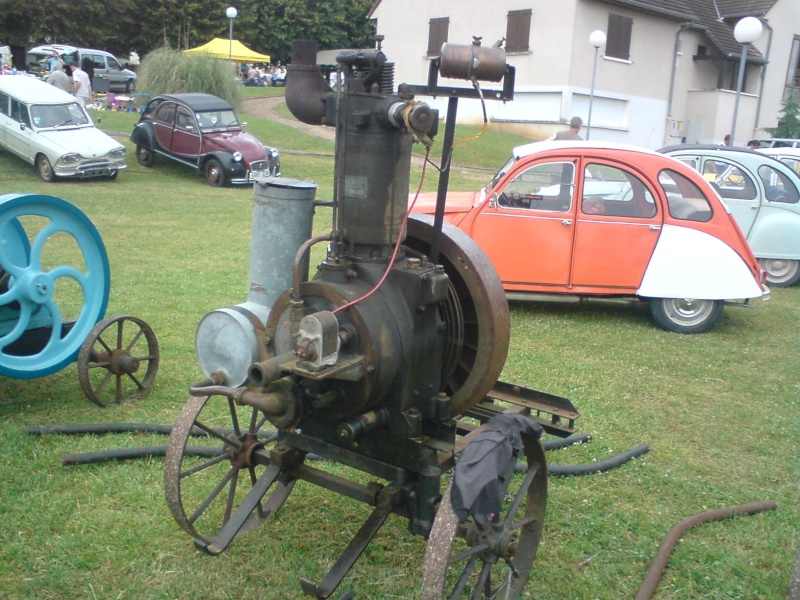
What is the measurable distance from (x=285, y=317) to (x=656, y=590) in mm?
2012

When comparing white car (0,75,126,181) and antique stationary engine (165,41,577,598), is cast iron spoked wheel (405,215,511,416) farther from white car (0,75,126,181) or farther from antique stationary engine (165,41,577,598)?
white car (0,75,126,181)

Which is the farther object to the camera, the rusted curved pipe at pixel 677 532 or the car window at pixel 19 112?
the car window at pixel 19 112

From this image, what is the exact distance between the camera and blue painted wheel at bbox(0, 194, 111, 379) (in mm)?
4410

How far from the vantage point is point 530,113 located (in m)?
28.3

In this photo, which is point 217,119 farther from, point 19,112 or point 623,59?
point 623,59

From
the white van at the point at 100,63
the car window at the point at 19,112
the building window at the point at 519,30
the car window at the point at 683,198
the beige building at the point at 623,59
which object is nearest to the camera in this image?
the car window at the point at 683,198

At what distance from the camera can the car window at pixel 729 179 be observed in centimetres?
1000

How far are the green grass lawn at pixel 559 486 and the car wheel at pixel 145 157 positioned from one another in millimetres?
10401

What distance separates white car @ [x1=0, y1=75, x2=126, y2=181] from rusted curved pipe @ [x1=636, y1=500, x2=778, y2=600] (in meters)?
14.0

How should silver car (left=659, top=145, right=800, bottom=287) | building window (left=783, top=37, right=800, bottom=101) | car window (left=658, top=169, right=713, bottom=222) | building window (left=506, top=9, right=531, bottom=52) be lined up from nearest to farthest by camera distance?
car window (left=658, top=169, right=713, bottom=222)
silver car (left=659, top=145, right=800, bottom=287)
building window (left=506, top=9, right=531, bottom=52)
building window (left=783, top=37, right=800, bottom=101)

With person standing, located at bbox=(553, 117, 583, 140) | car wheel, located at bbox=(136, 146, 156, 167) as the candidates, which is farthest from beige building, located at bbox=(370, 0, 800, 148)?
person standing, located at bbox=(553, 117, 583, 140)

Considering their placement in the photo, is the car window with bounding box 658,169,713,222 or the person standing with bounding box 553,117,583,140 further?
the person standing with bounding box 553,117,583,140

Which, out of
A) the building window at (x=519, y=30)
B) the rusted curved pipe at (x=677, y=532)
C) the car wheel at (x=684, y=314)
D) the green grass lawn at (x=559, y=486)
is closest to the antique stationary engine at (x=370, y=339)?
the green grass lawn at (x=559, y=486)

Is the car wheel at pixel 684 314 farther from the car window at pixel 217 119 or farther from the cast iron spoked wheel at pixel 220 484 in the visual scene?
the car window at pixel 217 119
